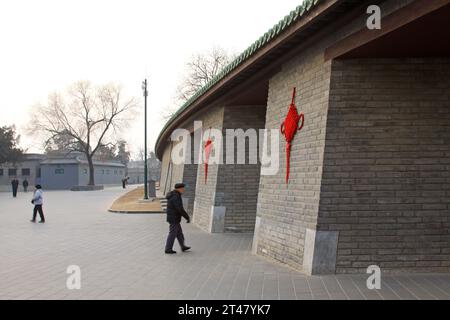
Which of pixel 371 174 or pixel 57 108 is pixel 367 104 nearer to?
pixel 371 174

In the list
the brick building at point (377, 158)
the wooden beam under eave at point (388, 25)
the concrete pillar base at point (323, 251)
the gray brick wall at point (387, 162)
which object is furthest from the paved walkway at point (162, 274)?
the wooden beam under eave at point (388, 25)

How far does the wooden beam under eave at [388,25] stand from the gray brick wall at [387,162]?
0.29 m

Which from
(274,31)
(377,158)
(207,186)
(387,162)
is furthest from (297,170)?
(207,186)

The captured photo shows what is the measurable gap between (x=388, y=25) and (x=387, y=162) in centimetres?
210

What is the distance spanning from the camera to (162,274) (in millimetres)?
7512

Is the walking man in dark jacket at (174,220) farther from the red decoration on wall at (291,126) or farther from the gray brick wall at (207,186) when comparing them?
the gray brick wall at (207,186)

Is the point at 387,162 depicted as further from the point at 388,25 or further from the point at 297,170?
the point at 388,25

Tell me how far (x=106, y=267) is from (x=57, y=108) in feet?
162

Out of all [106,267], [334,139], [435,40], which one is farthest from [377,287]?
[106,267]

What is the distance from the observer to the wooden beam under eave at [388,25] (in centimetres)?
524

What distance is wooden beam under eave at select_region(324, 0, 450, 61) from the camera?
5238 mm

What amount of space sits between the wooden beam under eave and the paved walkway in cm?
319

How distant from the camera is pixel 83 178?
5456 cm

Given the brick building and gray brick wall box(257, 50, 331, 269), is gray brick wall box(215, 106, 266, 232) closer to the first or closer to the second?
gray brick wall box(257, 50, 331, 269)
